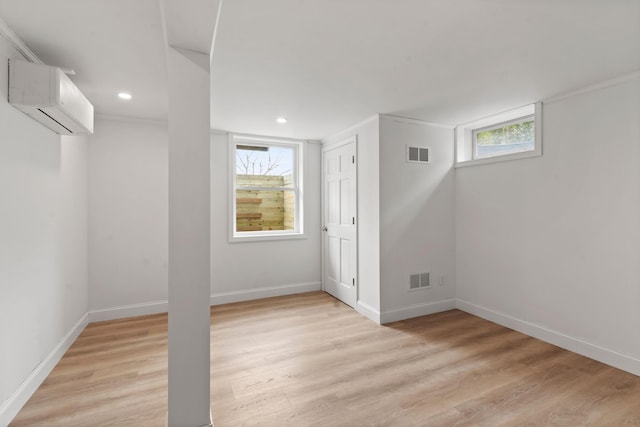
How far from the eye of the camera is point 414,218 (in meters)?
3.55

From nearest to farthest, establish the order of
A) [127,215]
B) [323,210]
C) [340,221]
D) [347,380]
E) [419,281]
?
[347,380] → [127,215] → [419,281] → [340,221] → [323,210]

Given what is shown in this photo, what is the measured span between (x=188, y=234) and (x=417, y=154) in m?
2.84

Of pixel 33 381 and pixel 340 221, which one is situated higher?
pixel 340 221

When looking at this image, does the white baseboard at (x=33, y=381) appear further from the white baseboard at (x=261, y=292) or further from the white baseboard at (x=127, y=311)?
the white baseboard at (x=261, y=292)

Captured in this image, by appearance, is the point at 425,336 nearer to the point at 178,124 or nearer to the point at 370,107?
the point at 370,107

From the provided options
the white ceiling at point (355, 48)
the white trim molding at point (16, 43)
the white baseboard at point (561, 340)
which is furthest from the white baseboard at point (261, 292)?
the white trim molding at point (16, 43)

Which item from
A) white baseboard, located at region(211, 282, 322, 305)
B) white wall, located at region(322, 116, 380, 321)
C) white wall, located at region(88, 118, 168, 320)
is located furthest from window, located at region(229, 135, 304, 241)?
white wall, located at region(322, 116, 380, 321)

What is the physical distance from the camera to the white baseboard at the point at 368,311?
336cm

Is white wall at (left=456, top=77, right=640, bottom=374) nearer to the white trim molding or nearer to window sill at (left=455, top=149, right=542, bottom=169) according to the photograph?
window sill at (left=455, top=149, right=542, bottom=169)

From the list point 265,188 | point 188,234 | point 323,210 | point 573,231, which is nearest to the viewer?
point 188,234

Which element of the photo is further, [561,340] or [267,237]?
[267,237]

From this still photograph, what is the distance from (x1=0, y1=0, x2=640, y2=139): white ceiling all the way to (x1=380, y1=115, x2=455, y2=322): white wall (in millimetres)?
584

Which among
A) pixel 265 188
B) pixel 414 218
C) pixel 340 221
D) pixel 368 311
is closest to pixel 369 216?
pixel 414 218

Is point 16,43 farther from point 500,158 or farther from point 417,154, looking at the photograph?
point 500,158
